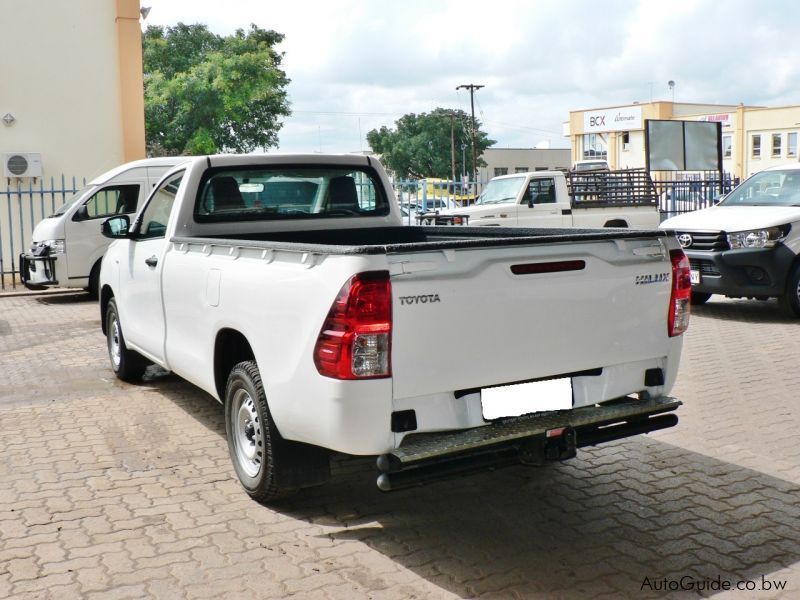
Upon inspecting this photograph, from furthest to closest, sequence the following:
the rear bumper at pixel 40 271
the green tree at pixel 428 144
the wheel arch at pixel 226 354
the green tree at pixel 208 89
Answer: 1. the green tree at pixel 428 144
2. the green tree at pixel 208 89
3. the rear bumper at pixel 40 271
4. the wheel arch at pixel 226 354

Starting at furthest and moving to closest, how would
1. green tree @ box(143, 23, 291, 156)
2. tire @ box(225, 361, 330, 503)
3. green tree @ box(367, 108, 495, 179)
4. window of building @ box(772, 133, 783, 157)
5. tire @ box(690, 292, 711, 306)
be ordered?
green tree @ box(367, 108, 495, 179) < window of building @ box(772, 133, 783, 157) < green tree @ box(143, 23, 291, 156) < tire @ box(690, 292, 711, 306) < tire @ box(225, 361, 330, 503)

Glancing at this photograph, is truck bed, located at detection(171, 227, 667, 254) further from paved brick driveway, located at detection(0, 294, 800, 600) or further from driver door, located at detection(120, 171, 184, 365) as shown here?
paved brick driveway, located at detection(0, 294, 800, 600)

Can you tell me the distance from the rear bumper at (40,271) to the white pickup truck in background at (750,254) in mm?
9037

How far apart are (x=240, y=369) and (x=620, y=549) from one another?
6.78 ft

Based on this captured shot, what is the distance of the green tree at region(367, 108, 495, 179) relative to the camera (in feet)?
Result: 299

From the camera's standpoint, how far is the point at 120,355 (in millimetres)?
7723

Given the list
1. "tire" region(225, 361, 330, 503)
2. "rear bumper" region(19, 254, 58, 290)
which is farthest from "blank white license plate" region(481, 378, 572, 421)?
"rear bumper" region(19, 254, 58, 290)

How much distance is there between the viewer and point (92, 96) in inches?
753

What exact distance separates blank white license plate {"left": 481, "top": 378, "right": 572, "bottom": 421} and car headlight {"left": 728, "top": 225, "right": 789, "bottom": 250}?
7407 mm

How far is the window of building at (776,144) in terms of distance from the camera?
64.1 m

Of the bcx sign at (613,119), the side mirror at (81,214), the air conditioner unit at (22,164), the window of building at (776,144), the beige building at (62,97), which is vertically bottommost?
the side mirror at (81,214)

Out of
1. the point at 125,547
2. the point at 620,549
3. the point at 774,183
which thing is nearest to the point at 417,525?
the point at 620,549

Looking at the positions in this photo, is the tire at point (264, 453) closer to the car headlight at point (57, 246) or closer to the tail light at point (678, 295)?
the tail light at point (678, 295)

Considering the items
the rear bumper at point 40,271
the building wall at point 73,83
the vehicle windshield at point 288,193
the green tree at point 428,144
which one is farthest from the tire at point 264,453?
the green tree at point 428,144
